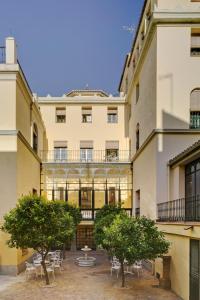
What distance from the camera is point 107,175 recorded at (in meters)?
29.0

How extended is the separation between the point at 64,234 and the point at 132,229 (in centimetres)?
343

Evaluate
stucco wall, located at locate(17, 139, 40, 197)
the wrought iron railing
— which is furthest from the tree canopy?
the wrought iron railing

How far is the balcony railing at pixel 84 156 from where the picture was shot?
98.9ft

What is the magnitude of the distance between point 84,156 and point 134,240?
1763cm

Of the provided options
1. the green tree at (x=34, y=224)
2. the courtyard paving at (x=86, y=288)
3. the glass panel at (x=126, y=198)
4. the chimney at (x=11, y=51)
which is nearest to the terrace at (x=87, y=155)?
the glass panel at (x=126, y=198)

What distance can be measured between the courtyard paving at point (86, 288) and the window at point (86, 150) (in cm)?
1275

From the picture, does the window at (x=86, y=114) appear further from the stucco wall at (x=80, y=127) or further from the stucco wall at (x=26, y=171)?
the stucco wall at (x=26, y=171)

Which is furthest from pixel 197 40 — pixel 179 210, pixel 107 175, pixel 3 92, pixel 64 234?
pixel 107 175

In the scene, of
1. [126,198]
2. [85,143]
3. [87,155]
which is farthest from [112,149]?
[126,198]

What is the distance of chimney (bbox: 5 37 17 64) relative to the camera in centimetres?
1933

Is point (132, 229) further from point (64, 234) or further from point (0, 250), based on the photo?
point (0, 250)

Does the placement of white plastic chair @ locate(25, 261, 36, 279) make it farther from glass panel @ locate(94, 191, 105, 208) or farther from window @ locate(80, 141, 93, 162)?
window @ locate(80, 141, 93, 162)

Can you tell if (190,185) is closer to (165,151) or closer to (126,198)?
→ (165,151)

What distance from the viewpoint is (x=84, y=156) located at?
30625 millimetres
